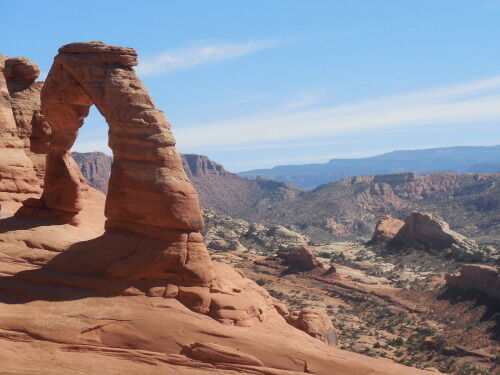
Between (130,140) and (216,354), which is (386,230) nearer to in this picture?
(130,140)

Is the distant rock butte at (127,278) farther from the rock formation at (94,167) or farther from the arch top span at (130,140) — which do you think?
the rock formation at (94,167)

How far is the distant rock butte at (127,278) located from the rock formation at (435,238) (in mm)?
38318

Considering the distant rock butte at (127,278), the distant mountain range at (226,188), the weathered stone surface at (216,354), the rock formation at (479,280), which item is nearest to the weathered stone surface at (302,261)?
the rock formation at (479,280)

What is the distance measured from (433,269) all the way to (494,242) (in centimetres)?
2851

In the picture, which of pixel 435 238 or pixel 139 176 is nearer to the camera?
pixel 139 176

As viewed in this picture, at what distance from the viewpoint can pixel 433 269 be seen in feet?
171

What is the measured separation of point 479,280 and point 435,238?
18.5 meters

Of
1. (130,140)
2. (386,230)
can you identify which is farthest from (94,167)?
(130,140)

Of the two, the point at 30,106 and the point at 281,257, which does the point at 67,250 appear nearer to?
the point at 30,106

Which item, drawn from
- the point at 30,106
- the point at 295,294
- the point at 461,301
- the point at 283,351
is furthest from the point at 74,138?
the point at 461,301

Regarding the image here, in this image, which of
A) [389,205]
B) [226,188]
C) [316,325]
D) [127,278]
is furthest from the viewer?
[226,188]

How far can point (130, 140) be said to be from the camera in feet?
57.3

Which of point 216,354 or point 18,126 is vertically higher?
point 18,126

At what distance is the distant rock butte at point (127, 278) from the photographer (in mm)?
14344
